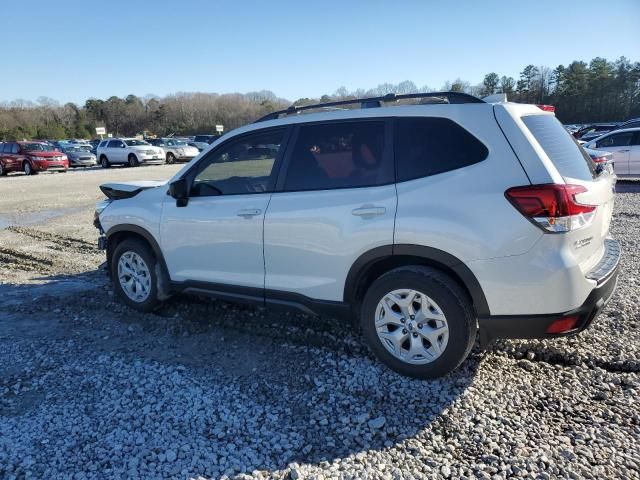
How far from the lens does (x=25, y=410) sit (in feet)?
10.9

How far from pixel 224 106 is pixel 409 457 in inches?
4824

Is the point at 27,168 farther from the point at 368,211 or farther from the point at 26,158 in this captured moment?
the point at 368,211

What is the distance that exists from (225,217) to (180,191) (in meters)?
0.58

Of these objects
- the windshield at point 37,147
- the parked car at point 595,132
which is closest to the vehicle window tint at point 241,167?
the parked car at point 595,132

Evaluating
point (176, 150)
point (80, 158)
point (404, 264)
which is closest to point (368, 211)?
point (404, 264)

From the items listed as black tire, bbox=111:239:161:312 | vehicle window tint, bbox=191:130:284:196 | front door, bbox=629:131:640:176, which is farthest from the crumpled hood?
front door, bbox=629:131:640:176

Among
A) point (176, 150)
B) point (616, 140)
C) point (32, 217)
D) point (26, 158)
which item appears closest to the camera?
point (32, 217)

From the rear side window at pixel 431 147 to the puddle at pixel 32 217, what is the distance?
9972 mm

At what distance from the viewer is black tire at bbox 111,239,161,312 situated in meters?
4.93

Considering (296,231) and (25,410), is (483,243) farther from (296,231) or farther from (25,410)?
(25,410)

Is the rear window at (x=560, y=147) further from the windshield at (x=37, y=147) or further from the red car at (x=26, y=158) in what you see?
the windshield at (x=37, y=147)

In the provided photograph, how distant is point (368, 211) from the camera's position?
11.5ft

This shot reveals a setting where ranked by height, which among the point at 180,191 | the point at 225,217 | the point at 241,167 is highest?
the point at 241,167

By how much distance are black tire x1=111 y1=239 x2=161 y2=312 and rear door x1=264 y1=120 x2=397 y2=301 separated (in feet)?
4.77
